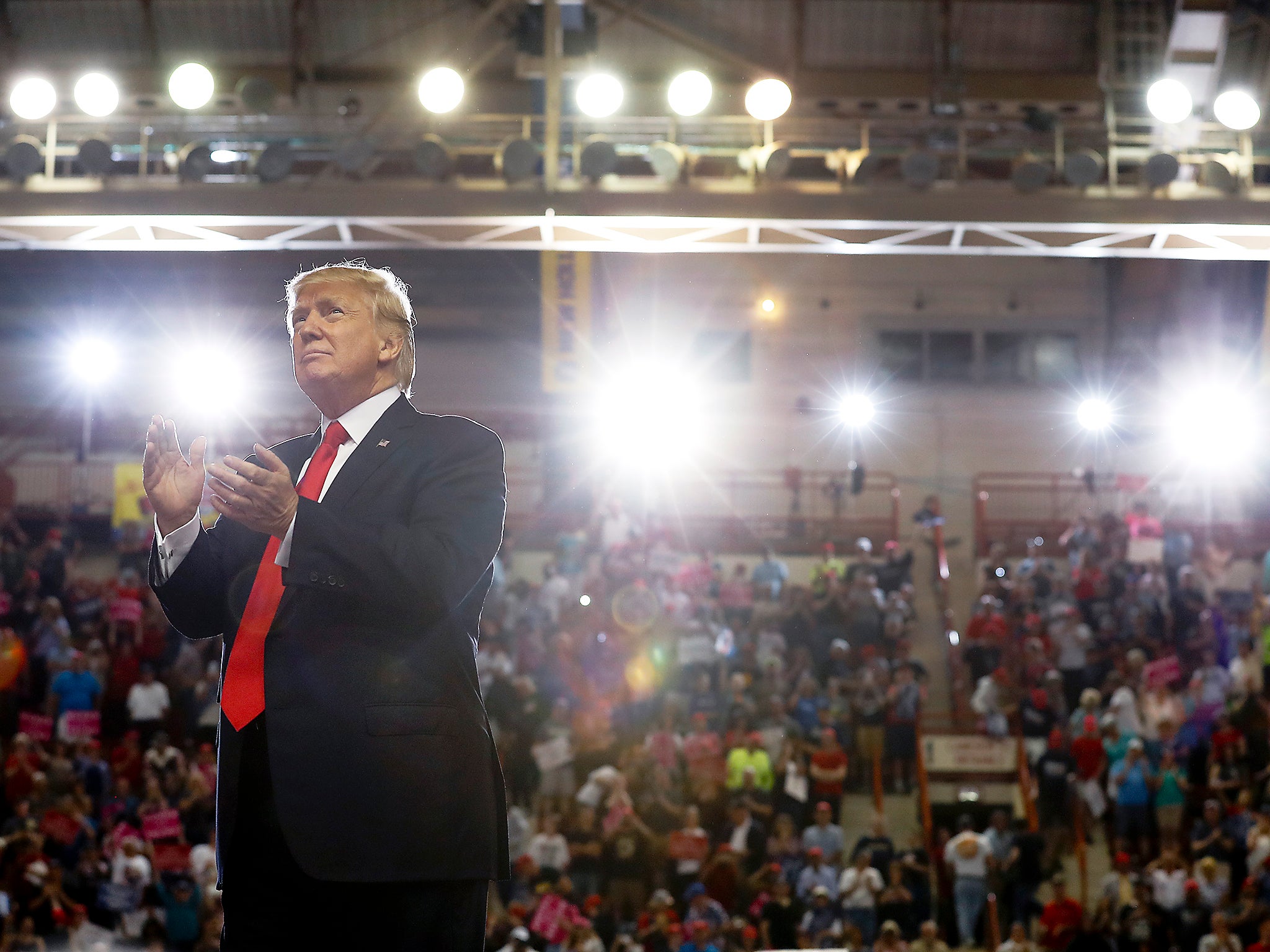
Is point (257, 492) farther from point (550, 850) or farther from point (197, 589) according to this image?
point (550, 850)

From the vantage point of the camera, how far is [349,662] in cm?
210

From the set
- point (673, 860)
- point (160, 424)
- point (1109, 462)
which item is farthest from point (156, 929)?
point (1109, 462)

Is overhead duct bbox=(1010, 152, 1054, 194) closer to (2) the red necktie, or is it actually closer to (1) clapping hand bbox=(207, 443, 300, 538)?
(2) the red necktie

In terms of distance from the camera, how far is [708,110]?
53.7ft

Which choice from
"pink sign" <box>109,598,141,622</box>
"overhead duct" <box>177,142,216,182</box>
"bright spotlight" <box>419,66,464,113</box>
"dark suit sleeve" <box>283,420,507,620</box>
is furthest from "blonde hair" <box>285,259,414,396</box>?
"pink sign" <box>109,598,141,622</box>

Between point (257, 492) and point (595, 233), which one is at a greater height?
point (595, 233)

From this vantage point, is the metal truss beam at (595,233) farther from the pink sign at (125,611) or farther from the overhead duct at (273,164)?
the pink sign at (125,611)

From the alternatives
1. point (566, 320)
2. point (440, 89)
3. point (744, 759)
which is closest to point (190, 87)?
point (440, 89)

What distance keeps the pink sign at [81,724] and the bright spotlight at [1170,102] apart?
9640mm

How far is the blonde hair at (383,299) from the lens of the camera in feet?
7.54

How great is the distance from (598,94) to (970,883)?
6.66m

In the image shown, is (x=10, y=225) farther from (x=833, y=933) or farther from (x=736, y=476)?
(x=736, y=476)

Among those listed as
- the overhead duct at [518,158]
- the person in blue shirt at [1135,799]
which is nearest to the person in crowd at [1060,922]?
the person in blue shirt at [1135,799]

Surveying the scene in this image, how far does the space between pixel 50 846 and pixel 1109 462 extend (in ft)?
45.1
